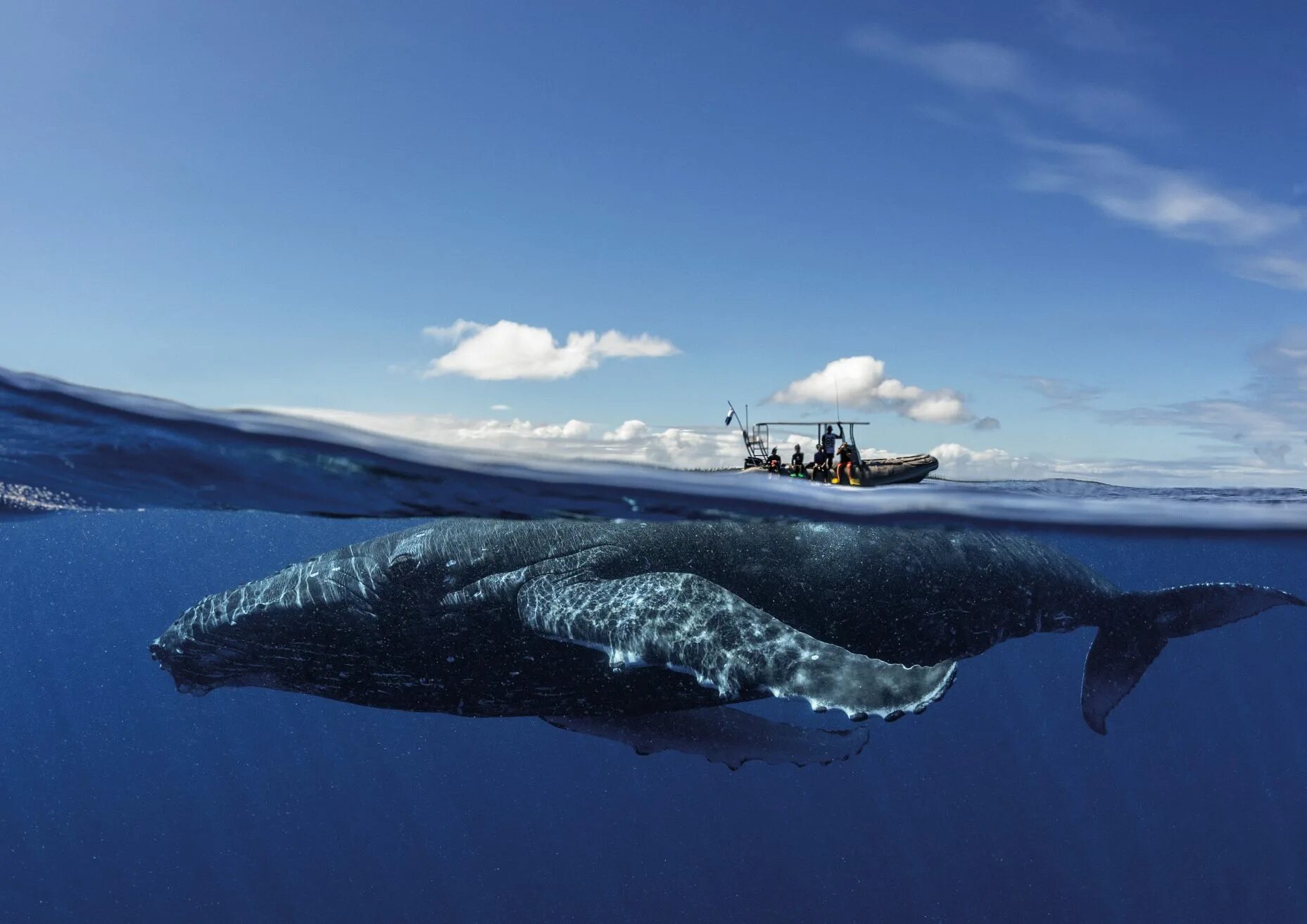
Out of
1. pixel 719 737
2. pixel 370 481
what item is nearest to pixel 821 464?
pixel 719 737

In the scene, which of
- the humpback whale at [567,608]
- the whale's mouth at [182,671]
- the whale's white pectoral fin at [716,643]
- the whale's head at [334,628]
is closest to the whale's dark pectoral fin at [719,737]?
the humpback whale at [567,608]

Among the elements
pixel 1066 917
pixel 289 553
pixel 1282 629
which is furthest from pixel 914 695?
pixel 1282 629

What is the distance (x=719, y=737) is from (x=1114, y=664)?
6.62m

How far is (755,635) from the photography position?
714cm

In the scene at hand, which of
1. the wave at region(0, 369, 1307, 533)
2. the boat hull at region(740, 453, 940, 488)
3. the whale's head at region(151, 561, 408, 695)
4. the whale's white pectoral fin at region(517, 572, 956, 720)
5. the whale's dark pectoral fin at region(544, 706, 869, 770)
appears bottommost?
the whale's dark pectoral fin at region(544, 706, 869, 770)

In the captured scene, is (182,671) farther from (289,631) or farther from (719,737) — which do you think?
(719,737)

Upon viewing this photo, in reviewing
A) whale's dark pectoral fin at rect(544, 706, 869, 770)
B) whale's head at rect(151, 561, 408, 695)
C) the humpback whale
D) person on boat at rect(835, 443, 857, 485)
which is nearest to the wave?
person on boat at rect(835, 443, 857, 485)

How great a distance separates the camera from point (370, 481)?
15.7 meters

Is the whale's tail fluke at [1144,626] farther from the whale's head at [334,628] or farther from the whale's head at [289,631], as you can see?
the whale's head at [289,631]

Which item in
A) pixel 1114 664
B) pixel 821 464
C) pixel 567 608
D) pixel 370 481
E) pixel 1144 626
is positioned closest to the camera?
pixel 567 608

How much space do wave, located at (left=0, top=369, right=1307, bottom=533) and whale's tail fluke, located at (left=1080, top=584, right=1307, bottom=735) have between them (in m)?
4.07

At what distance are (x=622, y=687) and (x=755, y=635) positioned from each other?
3763 millimetres

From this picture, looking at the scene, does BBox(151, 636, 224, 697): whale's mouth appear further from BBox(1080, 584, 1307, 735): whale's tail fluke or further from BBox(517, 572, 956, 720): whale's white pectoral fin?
BBox(1080, 584, 1307, 735): whale's tail fluke

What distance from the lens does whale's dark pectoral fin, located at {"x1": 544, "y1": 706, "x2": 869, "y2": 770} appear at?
1155cm
